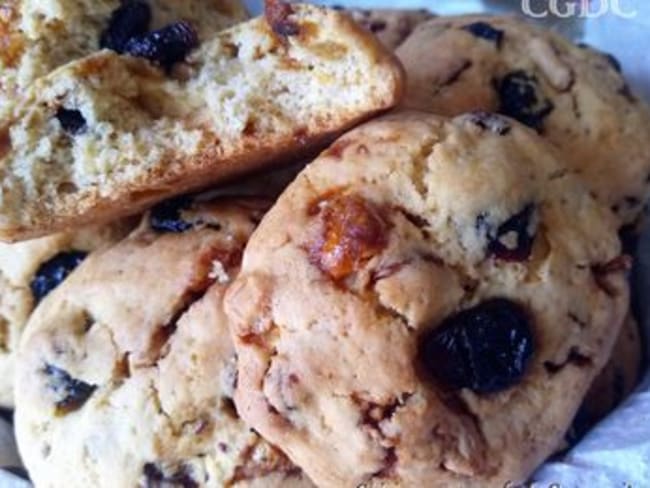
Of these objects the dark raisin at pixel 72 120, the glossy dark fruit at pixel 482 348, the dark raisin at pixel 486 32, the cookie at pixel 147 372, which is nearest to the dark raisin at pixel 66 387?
the cookie at pixel 147 372

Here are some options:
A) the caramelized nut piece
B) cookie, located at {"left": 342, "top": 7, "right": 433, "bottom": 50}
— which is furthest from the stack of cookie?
cookie, located at {"left": 342, "top": 7, "right": 433, "bottom": 50}

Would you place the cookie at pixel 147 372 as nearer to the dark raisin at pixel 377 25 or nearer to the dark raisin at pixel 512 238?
the dark raisin at pixel 512 238

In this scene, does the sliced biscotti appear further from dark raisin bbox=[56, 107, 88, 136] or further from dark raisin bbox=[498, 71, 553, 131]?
dark raisin bbox=[498, 71, 553, 131]

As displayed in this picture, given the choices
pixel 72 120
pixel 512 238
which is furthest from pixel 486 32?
pixel 72 120

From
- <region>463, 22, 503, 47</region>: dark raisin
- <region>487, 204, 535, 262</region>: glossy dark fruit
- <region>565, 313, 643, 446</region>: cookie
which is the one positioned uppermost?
<region>463, 22, 503, 47</region>: dark raisin

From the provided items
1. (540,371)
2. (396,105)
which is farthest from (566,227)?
(396,105)
